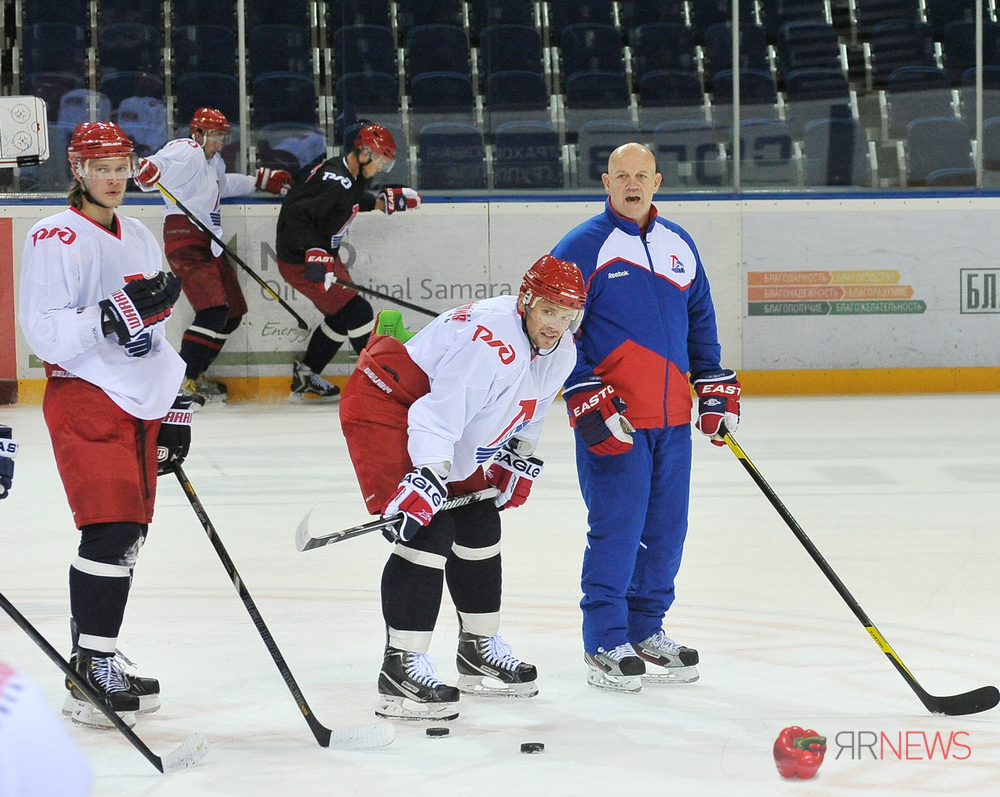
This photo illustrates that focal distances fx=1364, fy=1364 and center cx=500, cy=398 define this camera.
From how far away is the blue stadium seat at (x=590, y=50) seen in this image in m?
8.80

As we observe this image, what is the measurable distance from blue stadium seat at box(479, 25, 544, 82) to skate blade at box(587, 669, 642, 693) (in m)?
6.08

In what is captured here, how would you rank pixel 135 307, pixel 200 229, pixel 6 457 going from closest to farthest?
pixel 6 457 → pixel 135 307 → pixel 200 229

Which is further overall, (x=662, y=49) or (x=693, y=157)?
(x=662, y=49)

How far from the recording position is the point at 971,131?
8.37 m

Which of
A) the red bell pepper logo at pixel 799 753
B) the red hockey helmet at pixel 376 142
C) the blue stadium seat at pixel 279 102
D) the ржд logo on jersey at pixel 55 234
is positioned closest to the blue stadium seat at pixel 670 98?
the red hockey helmet at pixel 376 142

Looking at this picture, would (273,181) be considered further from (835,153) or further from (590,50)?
(835,153)

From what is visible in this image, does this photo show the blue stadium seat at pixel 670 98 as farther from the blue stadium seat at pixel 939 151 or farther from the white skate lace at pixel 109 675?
the white skate lace at pixel 109 675

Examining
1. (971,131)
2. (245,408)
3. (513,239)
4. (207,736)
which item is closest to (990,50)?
(971,131)

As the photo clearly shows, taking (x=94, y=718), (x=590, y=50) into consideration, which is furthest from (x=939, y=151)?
(x=94, y=718)

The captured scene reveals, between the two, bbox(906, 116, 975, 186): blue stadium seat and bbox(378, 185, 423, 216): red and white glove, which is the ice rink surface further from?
bbox(906, 116, 975, 186): blue stadium seat

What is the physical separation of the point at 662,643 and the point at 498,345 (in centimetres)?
86

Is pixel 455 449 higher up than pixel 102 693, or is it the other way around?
pixel 455 449

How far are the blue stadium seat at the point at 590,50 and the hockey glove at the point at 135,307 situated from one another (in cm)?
633

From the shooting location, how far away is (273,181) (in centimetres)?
812
